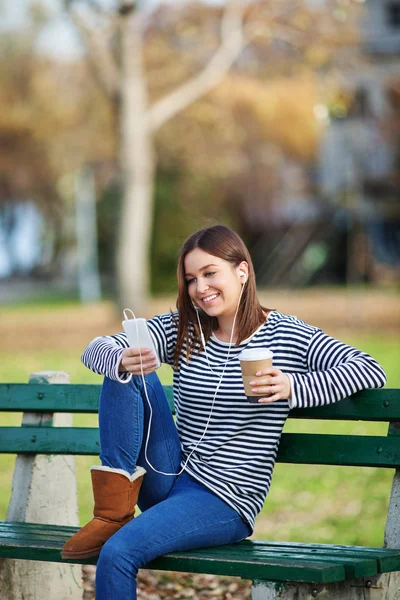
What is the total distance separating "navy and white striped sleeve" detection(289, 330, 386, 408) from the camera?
3.26 meters

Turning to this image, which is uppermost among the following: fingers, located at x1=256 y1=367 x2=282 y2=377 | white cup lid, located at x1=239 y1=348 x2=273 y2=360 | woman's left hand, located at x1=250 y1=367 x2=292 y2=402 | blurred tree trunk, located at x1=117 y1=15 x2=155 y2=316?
blurred tree trunk, located at x1=117 y1=15 x2=155 y2=316

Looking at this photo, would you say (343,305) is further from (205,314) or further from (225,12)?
(205,314)

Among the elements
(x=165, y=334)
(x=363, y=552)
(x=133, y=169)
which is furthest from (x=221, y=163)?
(x=363, y=552)

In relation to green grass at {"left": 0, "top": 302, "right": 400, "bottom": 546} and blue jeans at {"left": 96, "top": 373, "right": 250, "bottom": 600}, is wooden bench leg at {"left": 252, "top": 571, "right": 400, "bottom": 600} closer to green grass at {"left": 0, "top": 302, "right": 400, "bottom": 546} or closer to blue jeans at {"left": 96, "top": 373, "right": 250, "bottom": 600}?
blue jeans at {"left": 96, "top": 373, "right": 250, "bottom": 600}


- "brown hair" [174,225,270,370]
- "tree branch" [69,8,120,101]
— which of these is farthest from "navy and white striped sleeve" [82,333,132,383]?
"tree branch" [69,8,120,101]

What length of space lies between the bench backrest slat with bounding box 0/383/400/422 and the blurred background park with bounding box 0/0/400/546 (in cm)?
81

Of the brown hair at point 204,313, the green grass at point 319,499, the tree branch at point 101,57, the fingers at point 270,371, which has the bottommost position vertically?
the green grass at point 319,499

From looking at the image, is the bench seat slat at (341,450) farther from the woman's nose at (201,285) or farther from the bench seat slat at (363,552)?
the woman's nose at (201,285)

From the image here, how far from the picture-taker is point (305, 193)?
1195 inches

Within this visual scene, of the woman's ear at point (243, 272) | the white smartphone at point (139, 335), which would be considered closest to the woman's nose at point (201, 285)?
the woman's ear at point (243, 272)

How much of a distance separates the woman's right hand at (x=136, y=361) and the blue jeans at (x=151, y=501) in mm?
70

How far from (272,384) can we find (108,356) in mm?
588

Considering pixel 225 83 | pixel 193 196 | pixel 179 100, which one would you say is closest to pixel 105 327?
pixel 179 100

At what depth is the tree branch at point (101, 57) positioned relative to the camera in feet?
55.0
